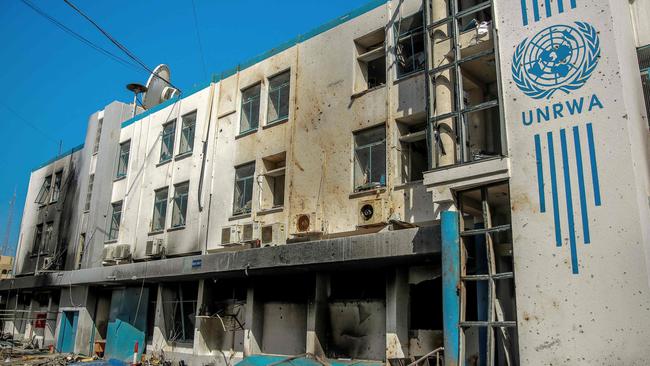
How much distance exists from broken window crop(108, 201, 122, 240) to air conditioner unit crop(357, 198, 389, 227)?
573 inches

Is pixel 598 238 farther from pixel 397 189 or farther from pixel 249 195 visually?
pixel 249 195

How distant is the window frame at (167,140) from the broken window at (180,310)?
5.50m

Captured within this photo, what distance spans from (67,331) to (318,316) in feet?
52.9

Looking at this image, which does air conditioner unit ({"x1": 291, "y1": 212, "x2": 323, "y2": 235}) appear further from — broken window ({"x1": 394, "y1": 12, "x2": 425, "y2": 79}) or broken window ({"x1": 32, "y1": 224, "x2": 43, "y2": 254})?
broken window ({"x1": 32, "y1": 224, "x2": 43, "y2": 254})

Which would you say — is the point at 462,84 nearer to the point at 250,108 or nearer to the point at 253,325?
the point at 250,108

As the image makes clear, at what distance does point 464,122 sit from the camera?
11.3m

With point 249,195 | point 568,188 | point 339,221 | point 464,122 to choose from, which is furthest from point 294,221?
point 568,188

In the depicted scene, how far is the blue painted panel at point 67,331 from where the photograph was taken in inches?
946

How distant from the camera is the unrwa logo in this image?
9.49 meters

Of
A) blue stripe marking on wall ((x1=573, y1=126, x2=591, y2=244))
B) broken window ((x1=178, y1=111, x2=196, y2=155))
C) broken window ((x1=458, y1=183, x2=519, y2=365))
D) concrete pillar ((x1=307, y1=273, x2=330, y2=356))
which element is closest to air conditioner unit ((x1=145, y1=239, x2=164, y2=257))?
broken window ((x1=178, y1=111, x2=196, y2=155))

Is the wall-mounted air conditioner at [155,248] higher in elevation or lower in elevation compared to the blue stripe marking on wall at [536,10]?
lower

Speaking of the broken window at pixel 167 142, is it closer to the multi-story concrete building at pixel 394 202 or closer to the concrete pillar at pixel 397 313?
the multi-story concrete building at pixel 394 202

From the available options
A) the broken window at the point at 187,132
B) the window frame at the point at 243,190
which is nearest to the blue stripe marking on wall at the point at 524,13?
the window frame at the point at 243,190

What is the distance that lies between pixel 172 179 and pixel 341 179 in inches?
371
